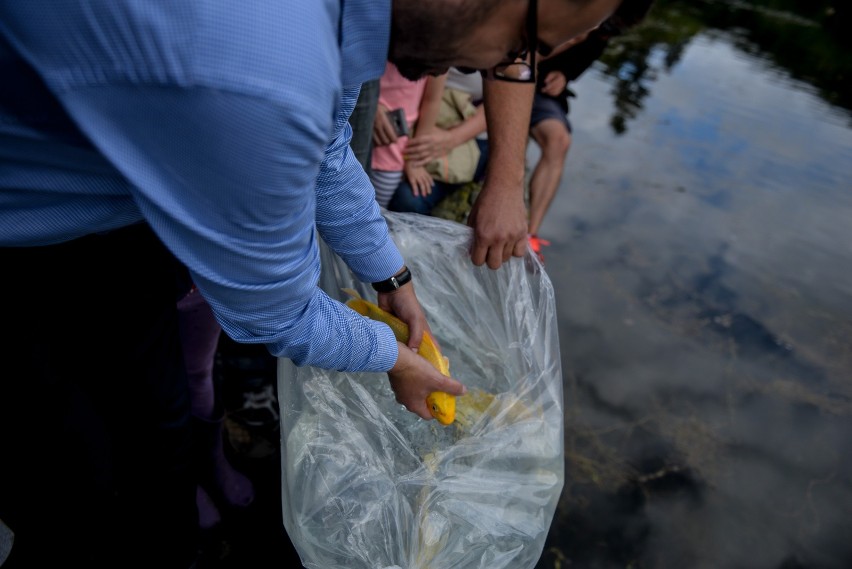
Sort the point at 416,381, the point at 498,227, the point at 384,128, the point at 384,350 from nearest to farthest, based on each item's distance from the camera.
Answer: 1. the point at 384,350
2. the point at 416,381
3. the point at 498,227
4. the point at 384,128

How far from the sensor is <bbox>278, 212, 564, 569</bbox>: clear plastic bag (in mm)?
991

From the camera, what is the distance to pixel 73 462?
0.92 m

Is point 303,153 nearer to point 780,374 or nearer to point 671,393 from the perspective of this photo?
point 671,393

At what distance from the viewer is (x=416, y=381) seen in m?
0.99

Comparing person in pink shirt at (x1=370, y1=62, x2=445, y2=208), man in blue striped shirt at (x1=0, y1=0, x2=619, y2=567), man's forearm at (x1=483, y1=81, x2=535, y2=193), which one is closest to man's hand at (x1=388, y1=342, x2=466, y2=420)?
man in blue striped shirt at (x1=0, y1=0, x2=619, y2=567)

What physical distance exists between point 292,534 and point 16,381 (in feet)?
1.66

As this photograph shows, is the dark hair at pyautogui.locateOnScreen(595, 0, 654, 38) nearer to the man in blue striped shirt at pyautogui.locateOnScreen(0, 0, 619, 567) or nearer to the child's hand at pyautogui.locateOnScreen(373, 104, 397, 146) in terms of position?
the man in blue striped shirt at pyautogui.locateOnScreen(0, 0, 619, 567)

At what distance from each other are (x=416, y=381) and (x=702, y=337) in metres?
1.70

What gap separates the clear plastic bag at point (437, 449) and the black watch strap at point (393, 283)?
0.66 feet

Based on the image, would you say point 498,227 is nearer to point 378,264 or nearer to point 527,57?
point 378,264

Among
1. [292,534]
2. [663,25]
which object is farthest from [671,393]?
[663,25]

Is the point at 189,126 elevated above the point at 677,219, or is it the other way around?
the point at 189,126

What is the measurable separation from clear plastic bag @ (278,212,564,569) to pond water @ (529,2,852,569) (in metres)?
0.46

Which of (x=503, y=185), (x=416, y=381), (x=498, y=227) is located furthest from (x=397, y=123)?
(x=416, y=381)
